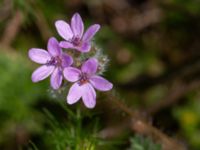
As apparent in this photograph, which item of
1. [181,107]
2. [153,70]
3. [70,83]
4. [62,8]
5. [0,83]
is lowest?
[70,83]

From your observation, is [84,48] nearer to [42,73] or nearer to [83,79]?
[83,79]

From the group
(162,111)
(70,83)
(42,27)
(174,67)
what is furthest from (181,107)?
(70,83)

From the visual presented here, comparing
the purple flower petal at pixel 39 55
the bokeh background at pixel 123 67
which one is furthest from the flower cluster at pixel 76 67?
the bokeh background at pixel 123 67

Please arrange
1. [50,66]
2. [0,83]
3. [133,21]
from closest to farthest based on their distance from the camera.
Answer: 1. [50,66]
2. [0,83]
3. [133,21]

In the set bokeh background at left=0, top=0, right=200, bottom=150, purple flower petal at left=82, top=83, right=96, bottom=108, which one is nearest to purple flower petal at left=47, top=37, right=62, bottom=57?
purple flower petal at left=82, top=83, right=96, bottom=108

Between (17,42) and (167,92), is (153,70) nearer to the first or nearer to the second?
(167,92)

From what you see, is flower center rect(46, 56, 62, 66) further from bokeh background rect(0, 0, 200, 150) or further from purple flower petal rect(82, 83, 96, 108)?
bokeh background rect(0, 0, 200, 150)
